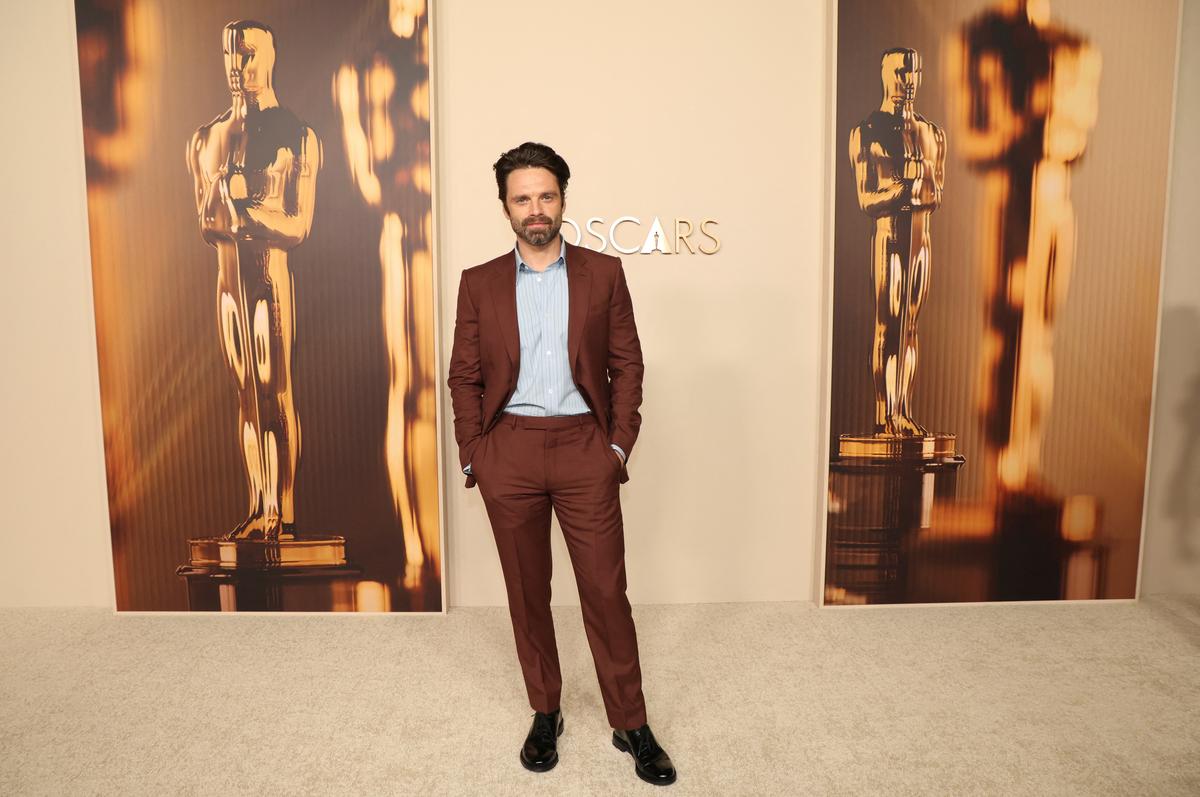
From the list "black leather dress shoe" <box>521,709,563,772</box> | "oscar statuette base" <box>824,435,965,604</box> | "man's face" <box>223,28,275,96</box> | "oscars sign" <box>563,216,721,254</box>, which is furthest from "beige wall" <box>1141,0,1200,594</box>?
"man's face" <box>223,28,275,96</box>

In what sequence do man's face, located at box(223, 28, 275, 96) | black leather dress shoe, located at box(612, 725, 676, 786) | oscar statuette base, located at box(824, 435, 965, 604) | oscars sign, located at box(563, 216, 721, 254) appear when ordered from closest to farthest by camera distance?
black leather dress shoe, located at box(612, 725, 676, 786)
man's face, located at box(223, 28, 275, 96)
oscars sign, located at box(563, 216, 721, 254)
oscar statuette base, located at box(824, 435, 965, 604)

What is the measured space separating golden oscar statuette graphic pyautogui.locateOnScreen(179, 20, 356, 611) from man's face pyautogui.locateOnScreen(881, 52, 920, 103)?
2.48 metres

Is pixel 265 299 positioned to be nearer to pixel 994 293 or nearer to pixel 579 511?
pixel 579 511

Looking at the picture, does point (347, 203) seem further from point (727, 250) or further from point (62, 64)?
point (727, 250)

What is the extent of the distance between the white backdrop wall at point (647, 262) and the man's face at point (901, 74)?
10.5 inches

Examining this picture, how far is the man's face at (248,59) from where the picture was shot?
3131 mm

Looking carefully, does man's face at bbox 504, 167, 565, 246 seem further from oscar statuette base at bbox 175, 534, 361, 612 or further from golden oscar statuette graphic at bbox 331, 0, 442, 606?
oscar statuette base at bbox 175, 534, 361, 612

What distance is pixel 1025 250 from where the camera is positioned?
326cm

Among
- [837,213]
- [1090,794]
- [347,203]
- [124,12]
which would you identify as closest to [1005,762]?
[1090,794]

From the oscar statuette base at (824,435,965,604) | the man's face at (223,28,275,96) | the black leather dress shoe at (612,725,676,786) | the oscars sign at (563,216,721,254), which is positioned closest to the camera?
the black leather dress shoe at (612,725,676,786)

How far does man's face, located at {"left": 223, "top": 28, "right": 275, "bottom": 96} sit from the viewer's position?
313cm

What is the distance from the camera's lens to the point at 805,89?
3246mm

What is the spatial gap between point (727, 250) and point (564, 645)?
1.85m

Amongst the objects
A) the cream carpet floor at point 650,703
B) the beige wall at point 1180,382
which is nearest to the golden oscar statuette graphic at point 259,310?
the cream carpet floor at point 650,703
